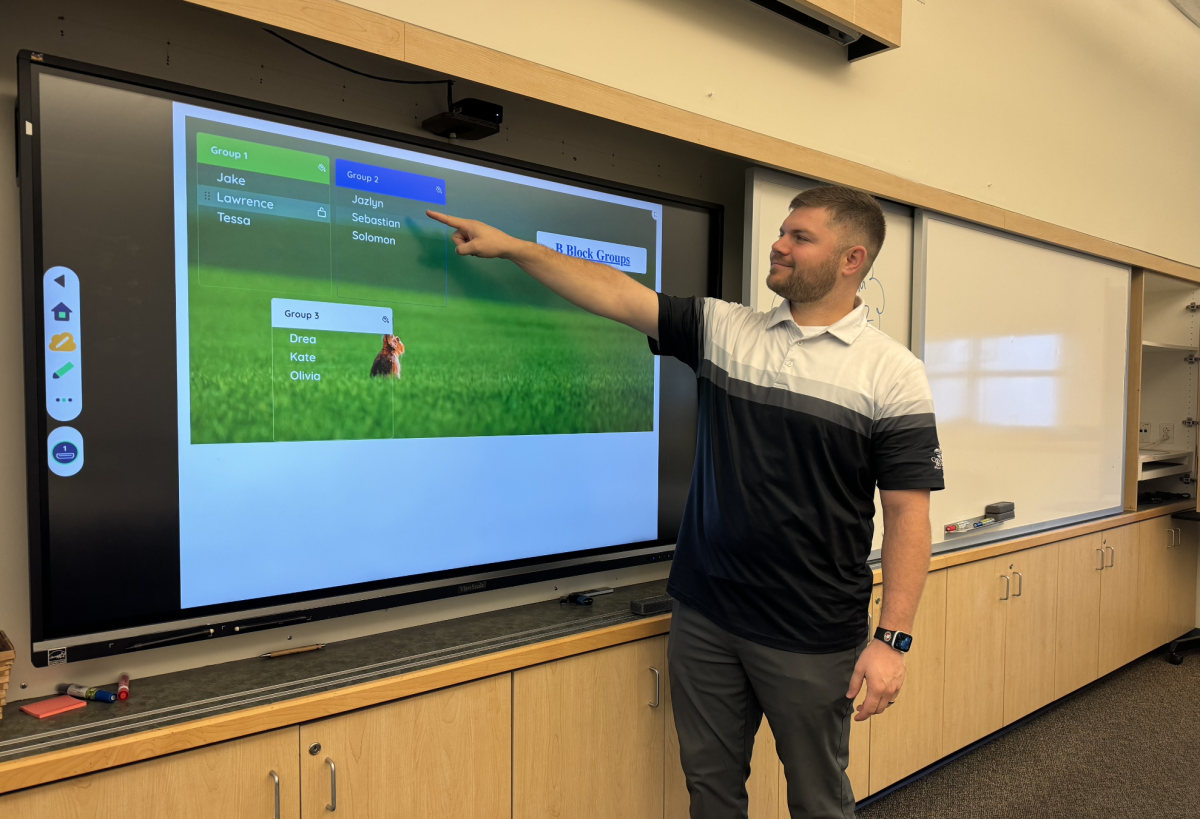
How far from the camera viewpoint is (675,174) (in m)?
2.57

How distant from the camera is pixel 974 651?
125 inches

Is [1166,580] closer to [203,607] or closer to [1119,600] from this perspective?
[1119,600]

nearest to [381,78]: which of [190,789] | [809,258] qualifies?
[809,258]

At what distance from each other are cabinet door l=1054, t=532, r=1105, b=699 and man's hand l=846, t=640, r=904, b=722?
2.38 metres

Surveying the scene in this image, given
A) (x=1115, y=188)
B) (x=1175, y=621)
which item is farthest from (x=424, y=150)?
(x=1175, y=621)

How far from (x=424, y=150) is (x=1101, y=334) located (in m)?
3.64

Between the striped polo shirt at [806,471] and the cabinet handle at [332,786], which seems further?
the striped polo shirt at [806,471]

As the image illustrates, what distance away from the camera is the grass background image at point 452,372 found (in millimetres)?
1594

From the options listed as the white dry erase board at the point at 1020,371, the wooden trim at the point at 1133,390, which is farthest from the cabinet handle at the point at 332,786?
the wooden trim at the point at 1133,390

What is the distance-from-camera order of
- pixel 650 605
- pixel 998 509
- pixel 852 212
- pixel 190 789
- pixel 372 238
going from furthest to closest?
pixel 998 509 < pixel 650 605 < pixel 852 212 < pixel 372 238 < pixel 190 789

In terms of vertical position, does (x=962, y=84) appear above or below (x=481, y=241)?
above

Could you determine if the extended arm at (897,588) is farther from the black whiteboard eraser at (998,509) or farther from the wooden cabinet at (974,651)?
the black whiteboard eraser at (998,509)

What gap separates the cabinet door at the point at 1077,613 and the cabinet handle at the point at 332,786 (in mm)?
3365

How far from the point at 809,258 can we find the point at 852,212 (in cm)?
16
